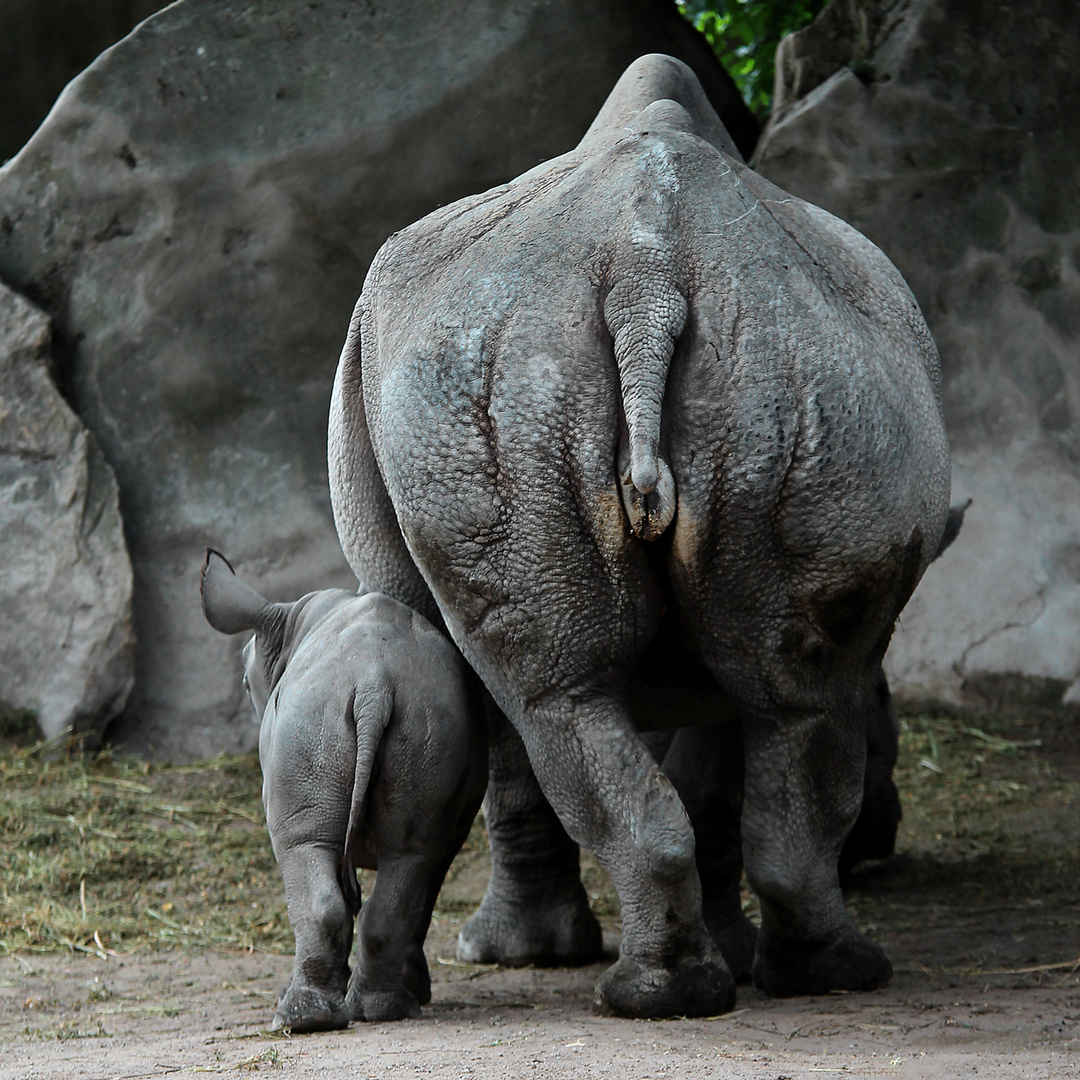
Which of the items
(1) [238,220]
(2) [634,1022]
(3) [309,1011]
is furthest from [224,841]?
(1) [238,220]

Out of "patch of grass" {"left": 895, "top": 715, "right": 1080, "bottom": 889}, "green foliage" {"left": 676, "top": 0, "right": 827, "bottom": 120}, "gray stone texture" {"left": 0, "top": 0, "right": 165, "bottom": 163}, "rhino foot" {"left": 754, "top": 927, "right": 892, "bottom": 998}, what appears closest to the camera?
"rhino foot" {"left": 754, "top": 927, "right": 892, "bottom": 998}

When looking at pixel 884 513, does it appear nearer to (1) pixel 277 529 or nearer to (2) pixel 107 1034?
(2) pixel 107 1034

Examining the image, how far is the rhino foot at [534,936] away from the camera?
4121mm

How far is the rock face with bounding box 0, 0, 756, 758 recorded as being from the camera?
21.5ft

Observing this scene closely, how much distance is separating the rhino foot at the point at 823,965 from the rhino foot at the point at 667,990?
30cm

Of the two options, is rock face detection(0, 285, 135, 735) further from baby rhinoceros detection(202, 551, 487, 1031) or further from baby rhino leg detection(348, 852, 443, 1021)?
baby rhino leg detection(348, 852, 443, 1021)

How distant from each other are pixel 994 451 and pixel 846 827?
3.50 m

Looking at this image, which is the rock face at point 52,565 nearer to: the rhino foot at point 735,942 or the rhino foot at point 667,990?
the rhino foot at point 735,942

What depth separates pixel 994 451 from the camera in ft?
21.7

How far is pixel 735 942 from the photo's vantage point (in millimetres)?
3979

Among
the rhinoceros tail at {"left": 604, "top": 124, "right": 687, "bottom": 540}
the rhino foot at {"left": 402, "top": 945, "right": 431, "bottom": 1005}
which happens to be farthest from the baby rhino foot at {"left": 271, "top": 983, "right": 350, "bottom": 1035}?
the rhinoceros tail at {"left": 604, "top": 124, "right": 687, "bottom": 540}

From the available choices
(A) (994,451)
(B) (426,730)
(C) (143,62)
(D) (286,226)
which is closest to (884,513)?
(B) (426,730)

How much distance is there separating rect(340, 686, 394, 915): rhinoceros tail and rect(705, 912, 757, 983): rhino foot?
1.13 m

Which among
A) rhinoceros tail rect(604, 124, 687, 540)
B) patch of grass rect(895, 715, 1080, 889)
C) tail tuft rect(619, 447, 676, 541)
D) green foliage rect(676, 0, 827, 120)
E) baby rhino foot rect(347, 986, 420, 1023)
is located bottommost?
patch of grass rect(895, 715, 1080, 889)
